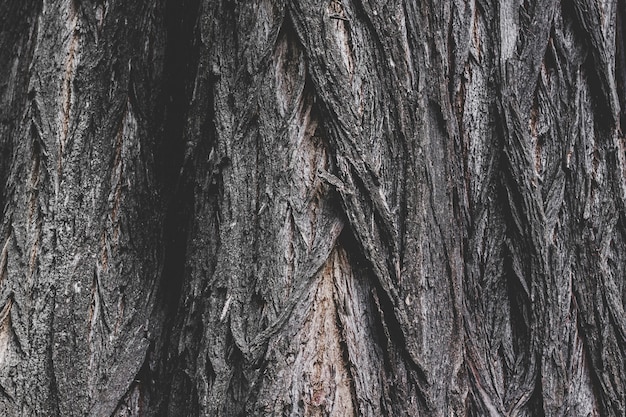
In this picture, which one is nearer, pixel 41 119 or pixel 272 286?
pixel 272 286

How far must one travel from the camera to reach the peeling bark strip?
152cm

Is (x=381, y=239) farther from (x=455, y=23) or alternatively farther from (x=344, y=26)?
(x=455, y=23)

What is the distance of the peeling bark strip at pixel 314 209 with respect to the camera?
152 centimetres

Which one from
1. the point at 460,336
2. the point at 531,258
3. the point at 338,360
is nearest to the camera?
the point at 338,360

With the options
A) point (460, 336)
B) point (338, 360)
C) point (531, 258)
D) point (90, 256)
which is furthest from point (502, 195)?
point (90, 256)

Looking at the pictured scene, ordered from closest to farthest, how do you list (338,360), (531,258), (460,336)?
(338,360) < (460,336) < (531,258)

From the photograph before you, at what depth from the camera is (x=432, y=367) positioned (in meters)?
1.57

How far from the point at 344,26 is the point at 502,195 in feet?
1.80

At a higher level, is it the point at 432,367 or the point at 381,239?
the point at 381,239

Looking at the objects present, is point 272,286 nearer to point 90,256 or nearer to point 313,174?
point 313,174

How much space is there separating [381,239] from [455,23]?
595 mm

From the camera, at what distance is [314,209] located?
5.02 feet

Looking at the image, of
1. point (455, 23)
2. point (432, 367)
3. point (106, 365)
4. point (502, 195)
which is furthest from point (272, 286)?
point (455, 23)

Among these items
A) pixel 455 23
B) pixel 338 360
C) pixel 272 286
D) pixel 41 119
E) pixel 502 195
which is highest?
pixel 455 23
